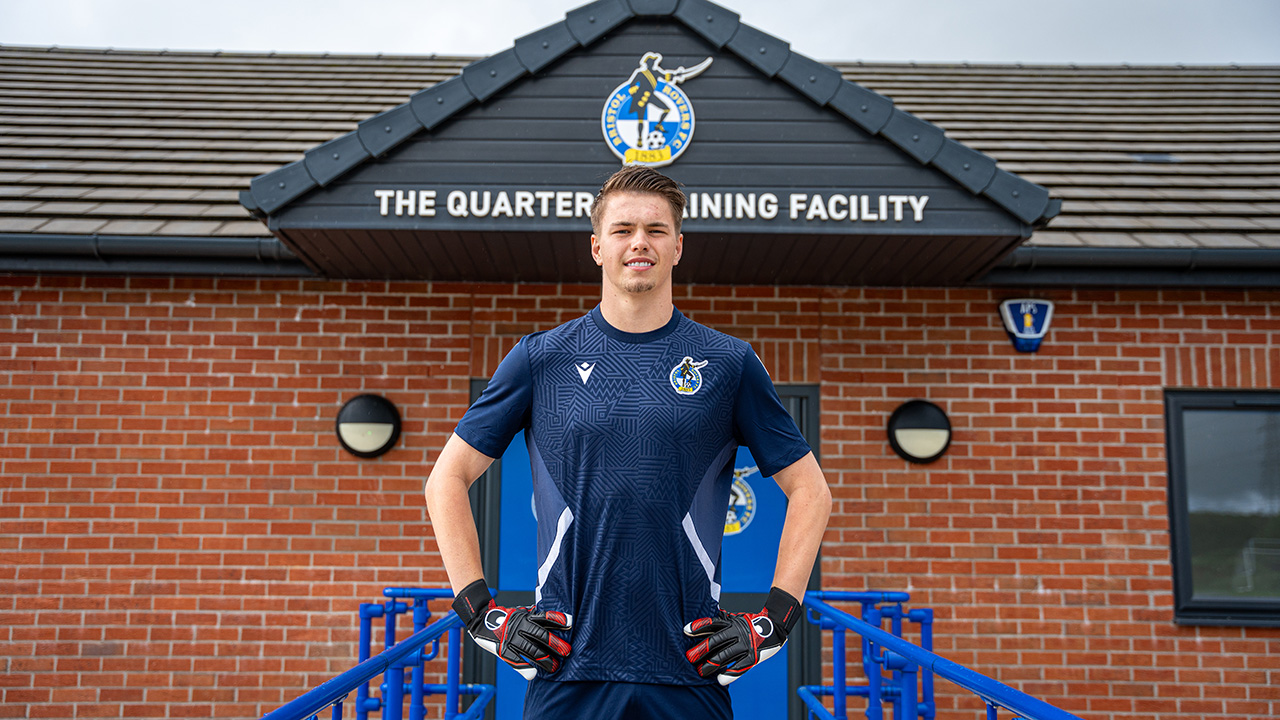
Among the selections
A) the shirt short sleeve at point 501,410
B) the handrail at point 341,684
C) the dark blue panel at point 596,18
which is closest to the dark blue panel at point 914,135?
the dark blue panel at point 596,18

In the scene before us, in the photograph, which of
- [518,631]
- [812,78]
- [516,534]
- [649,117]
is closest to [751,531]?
[516,534]

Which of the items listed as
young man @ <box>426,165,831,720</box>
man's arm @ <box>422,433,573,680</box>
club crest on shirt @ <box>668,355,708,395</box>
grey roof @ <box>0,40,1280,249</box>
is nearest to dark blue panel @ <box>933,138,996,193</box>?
grey roof @ <box>0,40,1280,249</box>

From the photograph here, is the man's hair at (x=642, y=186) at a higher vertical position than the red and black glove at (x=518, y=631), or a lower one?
higher

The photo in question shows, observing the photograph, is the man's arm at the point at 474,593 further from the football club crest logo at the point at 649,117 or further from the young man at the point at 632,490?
the football club crest logo at the point at 649,117

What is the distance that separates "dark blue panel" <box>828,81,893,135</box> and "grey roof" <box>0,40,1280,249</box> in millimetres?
1416

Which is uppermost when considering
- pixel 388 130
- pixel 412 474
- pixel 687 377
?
pixel 388 130

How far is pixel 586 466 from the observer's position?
68.4 inches

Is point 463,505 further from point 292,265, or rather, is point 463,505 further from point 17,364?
point 17,364

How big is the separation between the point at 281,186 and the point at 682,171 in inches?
73.4

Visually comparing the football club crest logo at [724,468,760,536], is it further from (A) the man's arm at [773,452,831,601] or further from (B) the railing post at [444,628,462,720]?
(A) the man's arm at [773,452,831,601]

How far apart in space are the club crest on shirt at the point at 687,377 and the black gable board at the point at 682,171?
83.9 inches

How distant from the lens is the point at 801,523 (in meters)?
1.78

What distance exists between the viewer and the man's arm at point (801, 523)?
5.80 feet

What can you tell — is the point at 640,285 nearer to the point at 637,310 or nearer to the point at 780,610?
the point at 637,310
